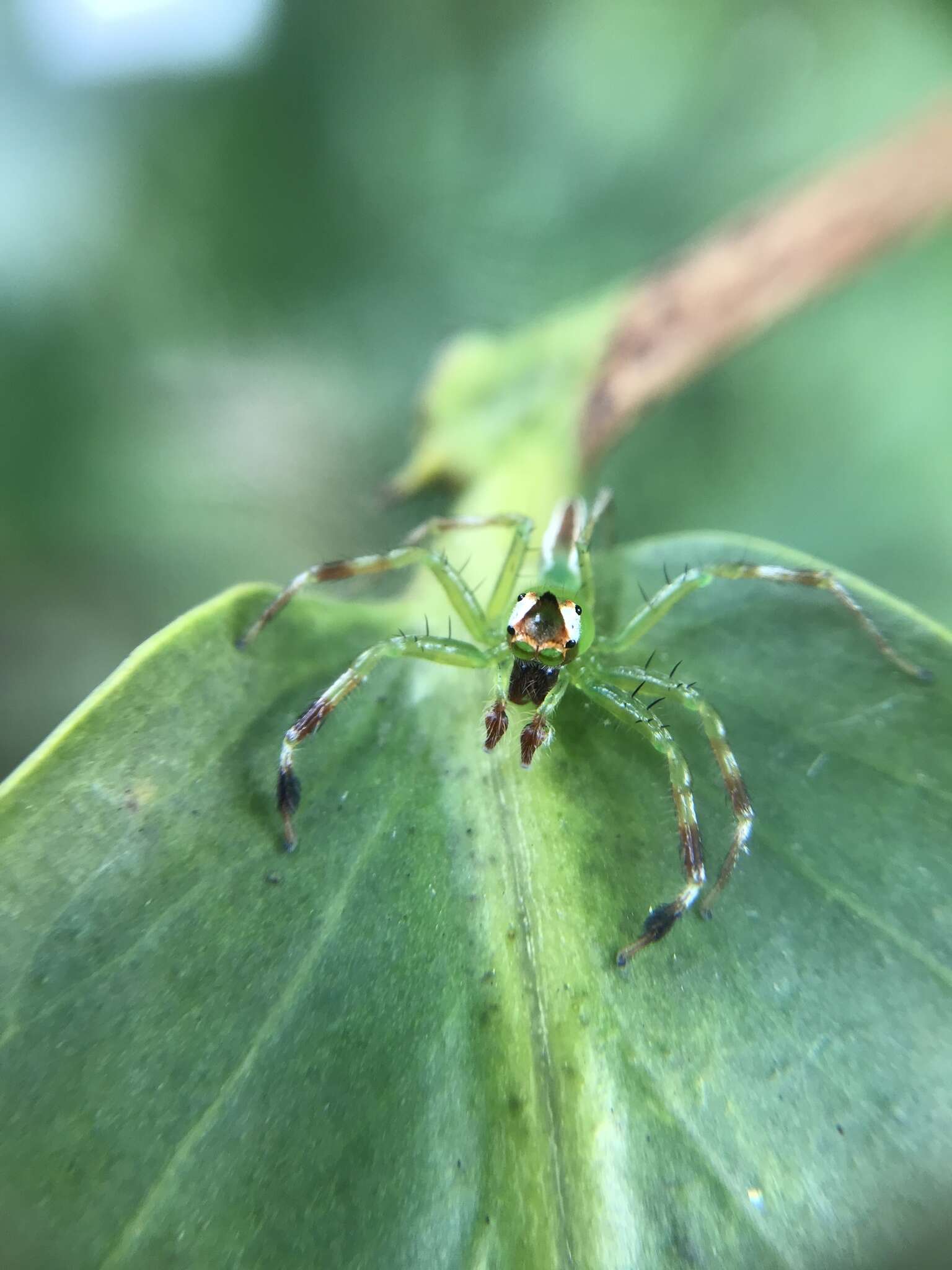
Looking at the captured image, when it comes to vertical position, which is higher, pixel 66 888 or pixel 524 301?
pixel 524 301

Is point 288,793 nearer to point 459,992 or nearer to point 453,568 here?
point 459,992

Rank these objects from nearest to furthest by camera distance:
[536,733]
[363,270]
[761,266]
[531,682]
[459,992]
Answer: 1. [459,992]
2. [536,733]
3. [531,682]
4. [761,266]
5. [363,270]

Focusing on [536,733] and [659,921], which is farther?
[536,733]

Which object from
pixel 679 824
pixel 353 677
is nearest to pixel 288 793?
pixel 353 677

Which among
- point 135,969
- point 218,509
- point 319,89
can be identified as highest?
point 319,89

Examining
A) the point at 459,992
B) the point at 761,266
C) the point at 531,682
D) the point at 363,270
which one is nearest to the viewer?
the point at 459,992

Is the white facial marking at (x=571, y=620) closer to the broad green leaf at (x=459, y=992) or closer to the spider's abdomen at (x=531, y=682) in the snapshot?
the spider's abdomen at (x=531, y=682)

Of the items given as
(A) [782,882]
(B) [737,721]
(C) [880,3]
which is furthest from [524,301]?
(A) [782,882]

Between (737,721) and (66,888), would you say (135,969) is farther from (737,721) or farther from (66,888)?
(737,721)

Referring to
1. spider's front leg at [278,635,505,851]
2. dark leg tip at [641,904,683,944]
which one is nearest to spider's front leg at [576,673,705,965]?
dark leg tip at [641,904,683,944]
